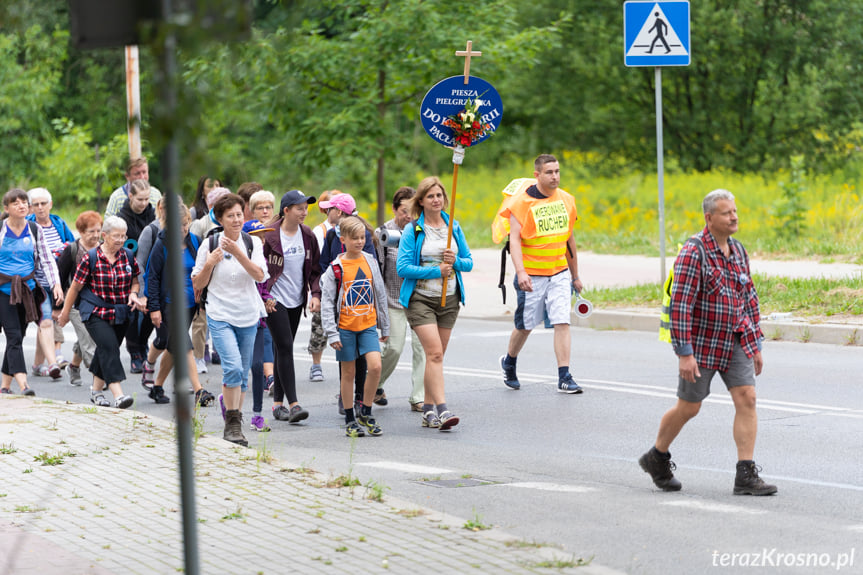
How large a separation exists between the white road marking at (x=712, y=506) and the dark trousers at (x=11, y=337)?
6.59m

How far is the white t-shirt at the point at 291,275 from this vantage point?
9820mm

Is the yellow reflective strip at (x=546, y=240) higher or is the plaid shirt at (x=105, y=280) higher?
the yellow reflective strip at (x=546, y=240)

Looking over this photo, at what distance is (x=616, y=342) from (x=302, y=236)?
479 centimetres

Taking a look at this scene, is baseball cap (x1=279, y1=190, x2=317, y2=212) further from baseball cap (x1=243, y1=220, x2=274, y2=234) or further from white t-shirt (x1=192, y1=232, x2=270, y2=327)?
white t-shirt (x1=192, y1=232, x2=270, y2=327)

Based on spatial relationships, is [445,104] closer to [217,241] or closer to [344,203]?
[344,203]

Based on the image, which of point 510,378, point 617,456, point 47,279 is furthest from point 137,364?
point 617,456

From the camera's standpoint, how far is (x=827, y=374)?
36.2 ft

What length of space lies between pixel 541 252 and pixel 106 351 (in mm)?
3728

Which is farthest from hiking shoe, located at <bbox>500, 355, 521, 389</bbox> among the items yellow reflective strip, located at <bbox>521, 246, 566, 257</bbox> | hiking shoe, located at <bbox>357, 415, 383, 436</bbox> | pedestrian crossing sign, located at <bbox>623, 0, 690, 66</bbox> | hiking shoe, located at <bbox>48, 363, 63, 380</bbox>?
pedestrian crossing sign, located at <bbox>623, 0, 690, 66</bbox>

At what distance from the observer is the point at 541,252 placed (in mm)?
10992

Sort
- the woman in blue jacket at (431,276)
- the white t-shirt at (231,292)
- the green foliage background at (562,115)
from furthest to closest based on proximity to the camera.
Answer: the green foliage background at (562,115) → the woman in blue jacket at (431,276) → the white t-shirt at (231,292)

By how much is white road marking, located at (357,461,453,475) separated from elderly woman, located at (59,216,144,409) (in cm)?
302

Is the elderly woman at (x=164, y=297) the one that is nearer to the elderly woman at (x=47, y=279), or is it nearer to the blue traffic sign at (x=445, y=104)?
the elderly woman at (x=47, y=279)

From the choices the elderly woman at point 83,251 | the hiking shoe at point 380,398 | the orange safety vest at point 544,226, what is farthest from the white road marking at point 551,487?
the elderly woman at point 83,251
